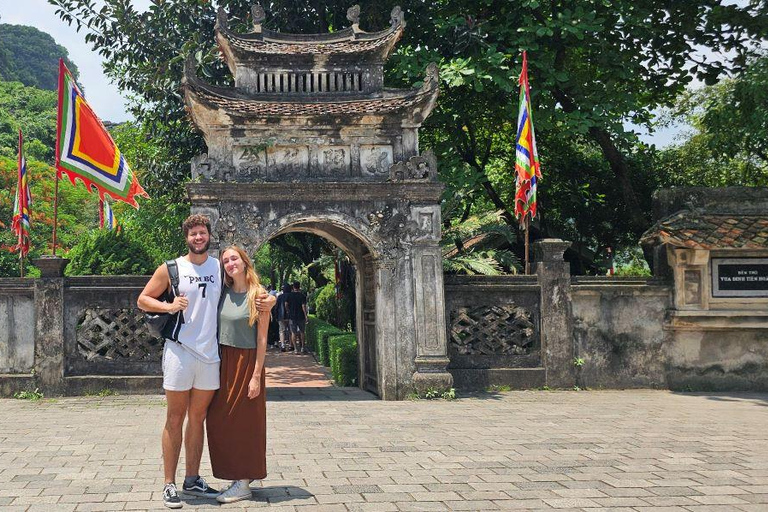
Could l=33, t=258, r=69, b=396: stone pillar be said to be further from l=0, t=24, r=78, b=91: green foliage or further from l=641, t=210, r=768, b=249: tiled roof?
l=0, t=24, r=78, b=91: green foliage

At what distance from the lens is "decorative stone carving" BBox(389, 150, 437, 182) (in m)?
13.1

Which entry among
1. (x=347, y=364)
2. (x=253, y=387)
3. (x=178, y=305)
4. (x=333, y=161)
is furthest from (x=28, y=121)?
(x=253, y=387)

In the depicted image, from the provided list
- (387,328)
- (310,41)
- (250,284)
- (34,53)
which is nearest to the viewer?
(250,284)

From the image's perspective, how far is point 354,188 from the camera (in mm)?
12914

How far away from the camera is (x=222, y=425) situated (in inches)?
244

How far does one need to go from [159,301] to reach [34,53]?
314 ft

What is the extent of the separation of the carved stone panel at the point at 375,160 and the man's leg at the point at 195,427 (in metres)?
7.55

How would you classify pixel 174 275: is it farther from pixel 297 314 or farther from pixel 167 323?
pixel 297 314

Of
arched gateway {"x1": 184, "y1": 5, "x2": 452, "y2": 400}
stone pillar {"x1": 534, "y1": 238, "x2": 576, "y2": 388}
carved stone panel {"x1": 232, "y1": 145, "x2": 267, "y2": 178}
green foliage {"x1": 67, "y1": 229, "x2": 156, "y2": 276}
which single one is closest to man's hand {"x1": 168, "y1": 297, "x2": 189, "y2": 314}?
arched gateway {"x1": 184, "y1": 5, "x2": 452, "y2": 400}

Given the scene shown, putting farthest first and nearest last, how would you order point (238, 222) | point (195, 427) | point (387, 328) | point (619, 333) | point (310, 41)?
point (310, 41), point (619, 333), point (387, 328), point (238, 222), point (195, 427)

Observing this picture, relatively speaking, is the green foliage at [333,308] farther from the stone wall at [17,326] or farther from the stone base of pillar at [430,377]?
the stone wall at [17,326]

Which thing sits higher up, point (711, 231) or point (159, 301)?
point (711, 231)

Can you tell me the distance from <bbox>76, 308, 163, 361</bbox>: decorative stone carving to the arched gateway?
7.13 ft

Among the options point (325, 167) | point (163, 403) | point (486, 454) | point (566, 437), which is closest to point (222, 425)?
point (486, 454)
